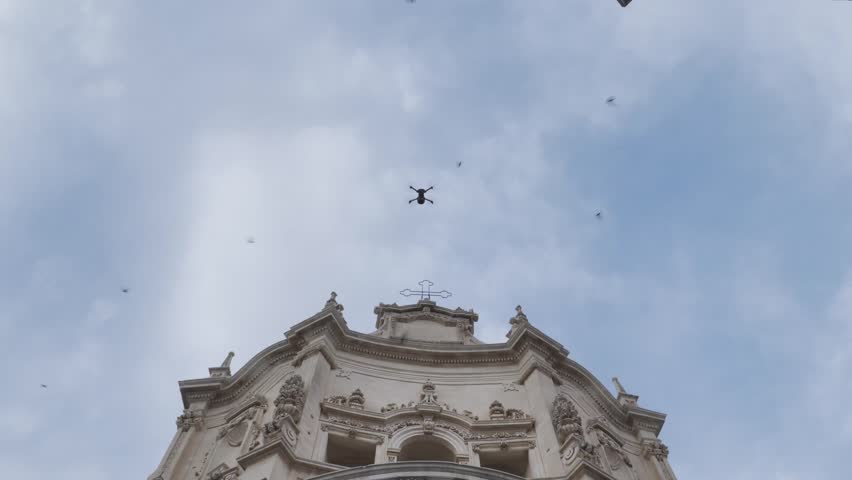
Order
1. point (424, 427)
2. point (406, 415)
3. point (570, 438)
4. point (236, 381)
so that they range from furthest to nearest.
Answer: point (236, 381)
point (406, 415)
point (424, 427)
point (570, 438)

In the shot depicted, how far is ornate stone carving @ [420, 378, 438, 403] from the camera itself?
23188 millimetres

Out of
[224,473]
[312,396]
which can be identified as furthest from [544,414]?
[224,473]

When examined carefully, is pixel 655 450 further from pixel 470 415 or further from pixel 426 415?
pixel 426 415

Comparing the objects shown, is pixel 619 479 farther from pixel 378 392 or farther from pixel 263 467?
pixel 263 467

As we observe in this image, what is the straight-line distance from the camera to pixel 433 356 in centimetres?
2564

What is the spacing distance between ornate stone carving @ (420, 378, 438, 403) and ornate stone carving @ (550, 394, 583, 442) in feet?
12.5

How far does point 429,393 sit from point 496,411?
2222mm

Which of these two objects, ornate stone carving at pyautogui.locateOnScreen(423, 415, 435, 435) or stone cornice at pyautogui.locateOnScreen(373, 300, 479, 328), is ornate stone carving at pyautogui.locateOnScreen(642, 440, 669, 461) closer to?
ornate stone carving at pyautogui.locateOnScreen(423, 415, 435, 435)

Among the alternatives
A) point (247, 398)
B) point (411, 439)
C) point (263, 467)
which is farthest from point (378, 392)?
point (263, 467)

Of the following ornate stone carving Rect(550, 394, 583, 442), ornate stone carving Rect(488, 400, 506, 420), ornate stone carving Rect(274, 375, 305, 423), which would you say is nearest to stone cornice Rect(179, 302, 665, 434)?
ornate stone carving Rect(488, 400, 506, 420)

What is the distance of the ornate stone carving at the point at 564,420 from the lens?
67.2 ft

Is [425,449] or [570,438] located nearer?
[570,438]

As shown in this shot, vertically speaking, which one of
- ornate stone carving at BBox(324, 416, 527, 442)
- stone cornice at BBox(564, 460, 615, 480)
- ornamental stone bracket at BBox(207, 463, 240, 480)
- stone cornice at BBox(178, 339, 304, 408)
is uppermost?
stone cornice at BBox(178, 339, 304, 408)

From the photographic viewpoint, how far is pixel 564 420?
20953 millimetres
